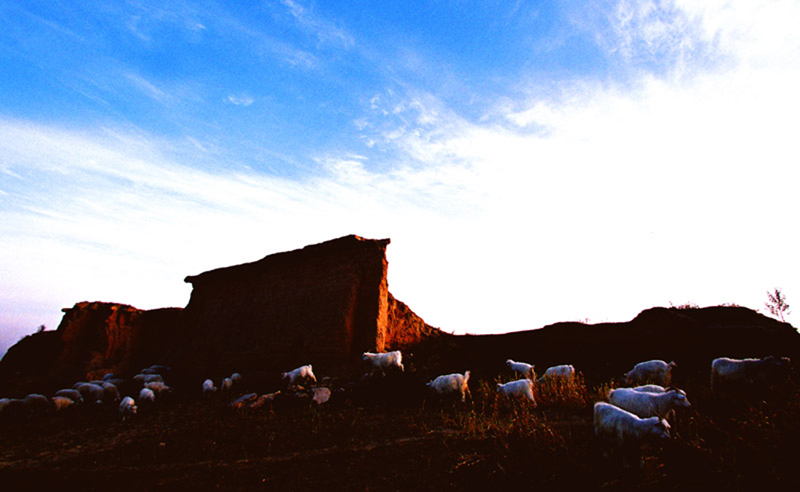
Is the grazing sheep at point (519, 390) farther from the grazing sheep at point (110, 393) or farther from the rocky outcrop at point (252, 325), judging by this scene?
the grazing sheep at point (110, 393)

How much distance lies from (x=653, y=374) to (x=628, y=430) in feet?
16.9

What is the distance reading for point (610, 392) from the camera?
693 centimetres

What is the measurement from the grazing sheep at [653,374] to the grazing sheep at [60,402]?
15616 millimetres

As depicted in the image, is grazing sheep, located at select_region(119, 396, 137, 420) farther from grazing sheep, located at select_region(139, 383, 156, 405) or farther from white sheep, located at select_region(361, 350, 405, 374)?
white sheep, located at select_region(361, 350, 405, 374)

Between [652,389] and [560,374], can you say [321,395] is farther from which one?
[652,389]

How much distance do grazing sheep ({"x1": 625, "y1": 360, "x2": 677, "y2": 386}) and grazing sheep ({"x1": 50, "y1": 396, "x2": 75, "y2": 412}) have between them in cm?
1562

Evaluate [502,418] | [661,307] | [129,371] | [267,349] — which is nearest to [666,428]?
[502,418]

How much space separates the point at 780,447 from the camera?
4879 mm

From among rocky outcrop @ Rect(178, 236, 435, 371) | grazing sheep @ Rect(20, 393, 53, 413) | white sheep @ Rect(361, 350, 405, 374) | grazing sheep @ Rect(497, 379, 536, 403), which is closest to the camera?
grazing sheep @ Rect(497, 379, 536, 403)

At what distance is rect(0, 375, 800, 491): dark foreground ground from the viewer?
193 inches

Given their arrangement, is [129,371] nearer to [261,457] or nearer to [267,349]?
[267,349]

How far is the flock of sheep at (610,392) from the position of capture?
5027 millimetres

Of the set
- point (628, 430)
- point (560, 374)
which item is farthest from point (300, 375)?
point (628, 430)

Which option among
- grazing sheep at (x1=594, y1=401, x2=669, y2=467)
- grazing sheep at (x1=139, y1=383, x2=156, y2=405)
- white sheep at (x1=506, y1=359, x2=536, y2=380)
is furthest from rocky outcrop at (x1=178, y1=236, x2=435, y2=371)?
grazing sheep at (x1=594, y1=401, x2=669, y2=467)
